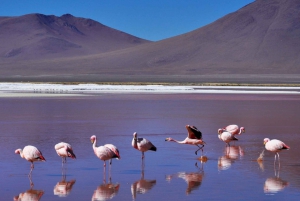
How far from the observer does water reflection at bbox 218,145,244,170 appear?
444 inches

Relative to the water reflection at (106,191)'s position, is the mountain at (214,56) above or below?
above

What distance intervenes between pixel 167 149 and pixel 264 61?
389 feet

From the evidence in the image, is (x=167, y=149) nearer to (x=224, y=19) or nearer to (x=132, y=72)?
(x=132, y=72)

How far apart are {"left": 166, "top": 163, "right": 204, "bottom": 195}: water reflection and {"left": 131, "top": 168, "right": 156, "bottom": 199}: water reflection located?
0.36m

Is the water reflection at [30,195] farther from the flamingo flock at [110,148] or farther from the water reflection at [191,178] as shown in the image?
the water reflection at [191,178]

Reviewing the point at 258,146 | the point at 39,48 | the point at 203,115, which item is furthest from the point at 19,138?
the point at 39,48

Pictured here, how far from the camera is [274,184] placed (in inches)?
375

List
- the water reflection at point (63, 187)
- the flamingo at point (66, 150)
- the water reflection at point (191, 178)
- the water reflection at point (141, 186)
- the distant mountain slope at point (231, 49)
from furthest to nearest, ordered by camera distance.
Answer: the distant mountain slope at point (231, 49)
the flamingo at point (66, 150)
the water reflection at point (191, 178)
the water reflection at point (141, 186)
the water reflection at point (63, 187)

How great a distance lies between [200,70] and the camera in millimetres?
125688

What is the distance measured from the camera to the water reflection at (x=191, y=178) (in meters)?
9.29

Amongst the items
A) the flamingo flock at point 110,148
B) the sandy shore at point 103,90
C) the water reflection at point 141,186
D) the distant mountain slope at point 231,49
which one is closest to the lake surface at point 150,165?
the water reflection at point 141,186

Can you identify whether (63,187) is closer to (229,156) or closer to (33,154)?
(33,154)

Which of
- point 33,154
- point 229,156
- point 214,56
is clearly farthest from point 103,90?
point 214,56

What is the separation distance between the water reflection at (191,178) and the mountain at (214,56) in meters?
107
